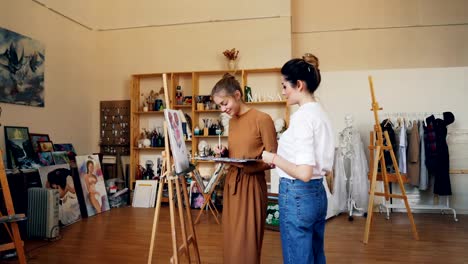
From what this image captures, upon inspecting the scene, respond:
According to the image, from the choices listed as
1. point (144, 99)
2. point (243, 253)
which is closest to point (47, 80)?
point (144, 99)

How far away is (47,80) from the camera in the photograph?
5051 mm

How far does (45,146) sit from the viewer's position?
479cm

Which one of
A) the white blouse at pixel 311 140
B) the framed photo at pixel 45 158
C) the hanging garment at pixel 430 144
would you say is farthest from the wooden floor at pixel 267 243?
the white blouse at pixel 311 140

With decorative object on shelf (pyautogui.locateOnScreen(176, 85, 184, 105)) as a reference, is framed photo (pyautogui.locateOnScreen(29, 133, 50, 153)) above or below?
below

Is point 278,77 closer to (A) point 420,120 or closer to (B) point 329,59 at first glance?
(B) point 329,59

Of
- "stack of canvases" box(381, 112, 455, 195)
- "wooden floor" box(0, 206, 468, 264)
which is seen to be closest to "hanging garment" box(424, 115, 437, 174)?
"stack of canvases" box(381, 112, 455, 195)

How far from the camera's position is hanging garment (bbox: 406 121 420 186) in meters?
4.95

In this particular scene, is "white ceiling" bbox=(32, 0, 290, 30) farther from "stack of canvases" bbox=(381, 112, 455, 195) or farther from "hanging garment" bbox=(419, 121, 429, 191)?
"hanging garment" bbox=(419, 121, 429, 191)

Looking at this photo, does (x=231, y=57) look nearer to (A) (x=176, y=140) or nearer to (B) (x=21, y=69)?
(B) (x=21, y=69)

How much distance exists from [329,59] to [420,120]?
1772mm

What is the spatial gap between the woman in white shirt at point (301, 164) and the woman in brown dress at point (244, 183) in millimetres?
501

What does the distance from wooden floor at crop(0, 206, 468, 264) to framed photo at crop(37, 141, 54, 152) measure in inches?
46.0

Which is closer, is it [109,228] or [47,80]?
[109,228]

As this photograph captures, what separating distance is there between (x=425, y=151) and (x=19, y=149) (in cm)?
570
